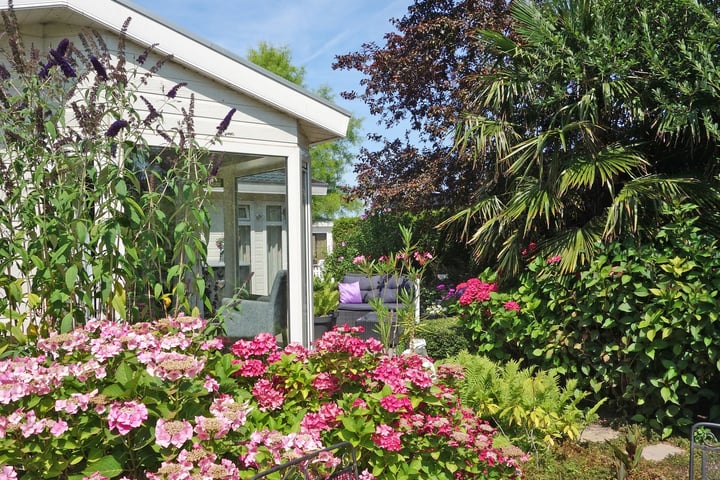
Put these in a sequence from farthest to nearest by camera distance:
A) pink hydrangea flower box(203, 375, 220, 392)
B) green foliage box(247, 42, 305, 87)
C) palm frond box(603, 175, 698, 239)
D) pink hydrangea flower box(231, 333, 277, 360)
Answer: green foliage box(247, 42, 305, 87) < palm frond box(603, 175, 698, 239) < pink hydrangea flower box(231, 333, 277, 360) < pink hydrangea flower box(203, 375, 220, 392)

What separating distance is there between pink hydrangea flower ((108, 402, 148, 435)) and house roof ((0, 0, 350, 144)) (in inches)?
108

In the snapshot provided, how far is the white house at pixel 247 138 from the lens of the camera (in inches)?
166

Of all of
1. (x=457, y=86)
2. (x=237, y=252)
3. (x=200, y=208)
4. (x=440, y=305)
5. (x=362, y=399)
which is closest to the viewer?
(x=362, y=399)

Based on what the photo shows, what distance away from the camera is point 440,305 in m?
9.84

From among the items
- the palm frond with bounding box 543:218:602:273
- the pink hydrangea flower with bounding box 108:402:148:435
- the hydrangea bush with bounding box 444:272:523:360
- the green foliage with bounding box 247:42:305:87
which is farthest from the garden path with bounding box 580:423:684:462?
the green foliage with bounding box 247:42:305:87

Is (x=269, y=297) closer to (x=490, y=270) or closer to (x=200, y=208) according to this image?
(x=200, y=208)

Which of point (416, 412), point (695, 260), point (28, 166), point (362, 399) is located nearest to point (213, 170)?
point (28, 166)

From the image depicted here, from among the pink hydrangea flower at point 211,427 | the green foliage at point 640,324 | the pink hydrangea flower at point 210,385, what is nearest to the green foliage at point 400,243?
the green foliage at point 640,324

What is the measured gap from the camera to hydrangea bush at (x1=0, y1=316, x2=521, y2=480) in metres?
1.98

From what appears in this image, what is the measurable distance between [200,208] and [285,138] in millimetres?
1833

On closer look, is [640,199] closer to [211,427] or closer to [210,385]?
[210,385]

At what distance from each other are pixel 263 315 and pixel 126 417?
2908 millimetres

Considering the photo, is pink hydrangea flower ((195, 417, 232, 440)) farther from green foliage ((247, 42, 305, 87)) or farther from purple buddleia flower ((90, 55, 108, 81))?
green foliage ((247, 42, 305, 87))

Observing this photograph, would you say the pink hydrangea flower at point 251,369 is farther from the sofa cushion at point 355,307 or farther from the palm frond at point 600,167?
the sofa cushion at point 355,307
